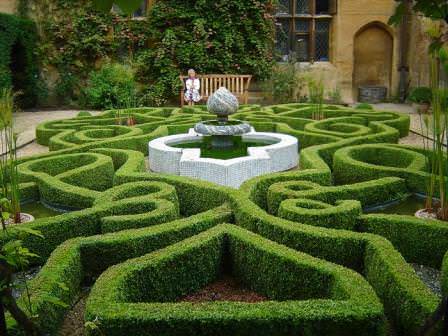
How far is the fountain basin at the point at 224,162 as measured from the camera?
21.7 ft

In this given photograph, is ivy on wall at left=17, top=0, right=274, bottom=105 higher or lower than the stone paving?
higher

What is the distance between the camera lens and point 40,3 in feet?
51.2

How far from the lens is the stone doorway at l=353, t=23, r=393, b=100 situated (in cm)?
1630

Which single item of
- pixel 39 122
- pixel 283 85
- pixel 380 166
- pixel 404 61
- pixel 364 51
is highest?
pixel 364 51

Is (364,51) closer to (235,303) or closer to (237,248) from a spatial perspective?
(237,248)

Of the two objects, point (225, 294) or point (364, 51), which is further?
point (364, 51)

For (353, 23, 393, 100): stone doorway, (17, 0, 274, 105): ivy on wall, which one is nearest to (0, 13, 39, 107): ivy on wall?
(17, 0, 274, 105): ivy on wall

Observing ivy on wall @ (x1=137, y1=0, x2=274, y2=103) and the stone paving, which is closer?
the stone paving

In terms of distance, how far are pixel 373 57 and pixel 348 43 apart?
43.8 inches

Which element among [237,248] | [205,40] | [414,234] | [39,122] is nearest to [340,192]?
[414,234]

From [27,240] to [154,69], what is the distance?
11.4m

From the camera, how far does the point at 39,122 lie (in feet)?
41.7

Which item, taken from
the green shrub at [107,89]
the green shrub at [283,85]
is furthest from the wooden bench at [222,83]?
the green shrub at [107,89]

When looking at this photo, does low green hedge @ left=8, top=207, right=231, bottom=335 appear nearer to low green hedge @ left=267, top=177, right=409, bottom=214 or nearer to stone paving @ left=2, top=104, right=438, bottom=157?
low green hedge @ left=267, top=177, right=409, bottom=214
